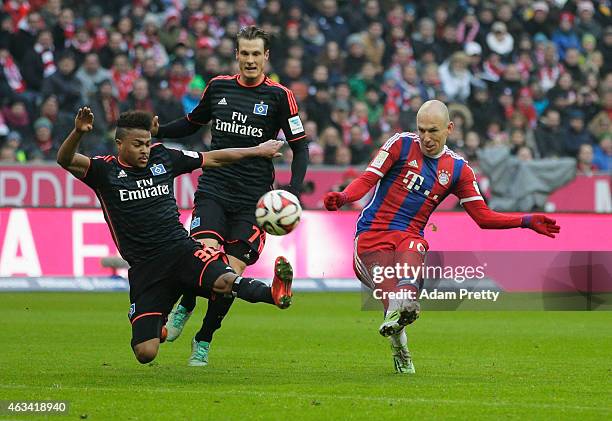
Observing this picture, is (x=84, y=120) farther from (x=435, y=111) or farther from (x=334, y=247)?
(x=334, y=247)

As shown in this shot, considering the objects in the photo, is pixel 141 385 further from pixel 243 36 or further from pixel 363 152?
pixel 363 152

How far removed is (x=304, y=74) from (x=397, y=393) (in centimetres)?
1629

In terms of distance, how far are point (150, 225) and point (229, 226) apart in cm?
122

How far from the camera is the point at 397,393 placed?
8.79 metres

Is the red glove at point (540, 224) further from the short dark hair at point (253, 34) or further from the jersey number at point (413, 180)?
the short dark hair at point (253, 34)

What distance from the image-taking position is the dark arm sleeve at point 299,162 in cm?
1059

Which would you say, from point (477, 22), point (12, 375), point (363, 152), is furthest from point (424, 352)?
point (477, 22)

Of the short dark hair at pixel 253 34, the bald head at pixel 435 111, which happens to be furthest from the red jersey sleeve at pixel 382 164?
the short dark hair at pixel 253 34

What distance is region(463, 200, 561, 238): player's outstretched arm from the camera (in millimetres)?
10109

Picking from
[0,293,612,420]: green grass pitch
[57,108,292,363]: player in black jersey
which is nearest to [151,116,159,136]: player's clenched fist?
[57,108,292,363]: player in black jersey

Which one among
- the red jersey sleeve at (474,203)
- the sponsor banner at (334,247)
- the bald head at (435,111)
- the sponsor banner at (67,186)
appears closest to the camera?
the bald head at (435,111)

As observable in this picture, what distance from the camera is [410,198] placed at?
1045 centimetres

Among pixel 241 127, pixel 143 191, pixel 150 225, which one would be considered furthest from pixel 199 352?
pixel 241 127

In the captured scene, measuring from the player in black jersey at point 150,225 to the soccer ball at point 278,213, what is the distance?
43 centimetres
